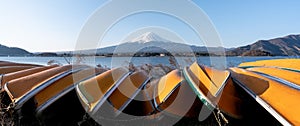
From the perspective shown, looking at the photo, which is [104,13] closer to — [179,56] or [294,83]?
[179,56]

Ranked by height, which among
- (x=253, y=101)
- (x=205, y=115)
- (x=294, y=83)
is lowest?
(x=205, y=115)

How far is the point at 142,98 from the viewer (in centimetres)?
437

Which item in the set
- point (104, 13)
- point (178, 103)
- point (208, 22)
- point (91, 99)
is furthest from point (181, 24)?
point (91, 99)

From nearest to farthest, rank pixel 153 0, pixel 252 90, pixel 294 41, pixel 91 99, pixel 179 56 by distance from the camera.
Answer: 1. pixel 91 99
2. pixel 252 90
3. pixel 153 0
4. pixel 179 56
5. pixel 294 41

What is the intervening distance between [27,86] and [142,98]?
213 centimetres

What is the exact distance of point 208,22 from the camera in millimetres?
5941

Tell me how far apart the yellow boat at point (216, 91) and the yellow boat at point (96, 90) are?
156cm

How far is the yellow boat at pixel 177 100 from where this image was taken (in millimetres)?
3730

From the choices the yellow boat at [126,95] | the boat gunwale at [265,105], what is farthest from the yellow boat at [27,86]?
the boat gunwale at [265,105]

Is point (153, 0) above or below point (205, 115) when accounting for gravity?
above

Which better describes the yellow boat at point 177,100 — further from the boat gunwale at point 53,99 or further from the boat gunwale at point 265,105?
the boat gunwale at point 53,99

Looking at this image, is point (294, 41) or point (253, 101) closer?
point (253, 101)

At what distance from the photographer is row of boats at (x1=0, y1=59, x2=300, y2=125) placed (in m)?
3.31

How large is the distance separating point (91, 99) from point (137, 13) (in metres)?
3.99
